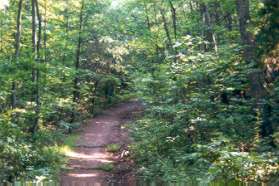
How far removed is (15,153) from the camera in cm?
1055

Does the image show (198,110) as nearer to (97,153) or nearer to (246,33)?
(246,33)

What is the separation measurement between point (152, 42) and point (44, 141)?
32.5 feet

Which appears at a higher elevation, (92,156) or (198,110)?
(198,110)

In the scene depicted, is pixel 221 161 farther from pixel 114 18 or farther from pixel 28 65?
pixel 114 18

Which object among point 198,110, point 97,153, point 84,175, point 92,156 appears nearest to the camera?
point 198,110

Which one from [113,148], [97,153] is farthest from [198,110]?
[113,148]

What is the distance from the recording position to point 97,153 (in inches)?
717

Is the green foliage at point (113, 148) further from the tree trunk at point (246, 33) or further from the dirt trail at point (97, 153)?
the tree trunk at point (246, 33)

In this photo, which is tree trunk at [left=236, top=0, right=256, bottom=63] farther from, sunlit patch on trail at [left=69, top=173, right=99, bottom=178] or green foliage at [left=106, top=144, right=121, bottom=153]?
green foliage at [left=106, top=144, right=121, bottom=153]

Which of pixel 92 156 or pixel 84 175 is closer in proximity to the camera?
pixel 84 175


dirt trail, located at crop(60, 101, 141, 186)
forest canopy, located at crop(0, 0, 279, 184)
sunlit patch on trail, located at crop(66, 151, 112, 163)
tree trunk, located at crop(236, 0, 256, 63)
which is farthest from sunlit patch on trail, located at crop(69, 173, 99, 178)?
tree trunk, located at crop(236, 0, 256, 63)

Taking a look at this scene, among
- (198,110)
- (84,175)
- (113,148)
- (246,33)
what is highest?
(246,33)

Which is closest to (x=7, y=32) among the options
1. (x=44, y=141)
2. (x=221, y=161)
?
(x=44, y=141)

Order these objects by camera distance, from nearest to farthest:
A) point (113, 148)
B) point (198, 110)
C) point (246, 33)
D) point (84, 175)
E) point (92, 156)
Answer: point (198, 110) < point (246, 33) < point (84, 175) < point (92, 156) < point (113, 148)
